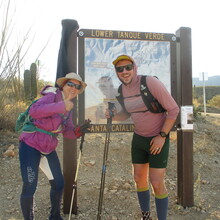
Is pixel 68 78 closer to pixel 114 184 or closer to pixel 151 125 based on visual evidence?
pixel 151 125

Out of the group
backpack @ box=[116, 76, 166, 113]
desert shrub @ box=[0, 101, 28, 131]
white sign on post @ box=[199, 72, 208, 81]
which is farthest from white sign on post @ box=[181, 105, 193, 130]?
white sign on post @ box=[199, 72, 208, 81]

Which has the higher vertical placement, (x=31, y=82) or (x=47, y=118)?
(x=31, y=82)

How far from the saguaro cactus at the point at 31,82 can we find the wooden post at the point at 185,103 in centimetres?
653

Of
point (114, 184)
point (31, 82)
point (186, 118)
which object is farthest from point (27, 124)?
point (31, 82)

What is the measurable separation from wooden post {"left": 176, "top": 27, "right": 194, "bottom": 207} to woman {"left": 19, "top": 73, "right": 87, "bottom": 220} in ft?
5.26

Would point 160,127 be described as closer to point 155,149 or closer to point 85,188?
point 155,149

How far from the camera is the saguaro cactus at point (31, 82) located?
30.0 ft

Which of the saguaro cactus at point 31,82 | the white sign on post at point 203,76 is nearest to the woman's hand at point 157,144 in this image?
the saguaro cactus at point 31,82

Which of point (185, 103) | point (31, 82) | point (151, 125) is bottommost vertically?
point (151, 125)

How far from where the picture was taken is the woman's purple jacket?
8.57 feet

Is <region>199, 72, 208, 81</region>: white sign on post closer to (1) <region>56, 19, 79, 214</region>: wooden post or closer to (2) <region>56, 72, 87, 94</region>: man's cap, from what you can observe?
(1) <region>56, 19, 79, 214</region>: wooden post

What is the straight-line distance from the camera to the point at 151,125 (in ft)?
9.63

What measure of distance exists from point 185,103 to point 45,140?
83.0 inches

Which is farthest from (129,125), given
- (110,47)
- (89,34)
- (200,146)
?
(200,146)
